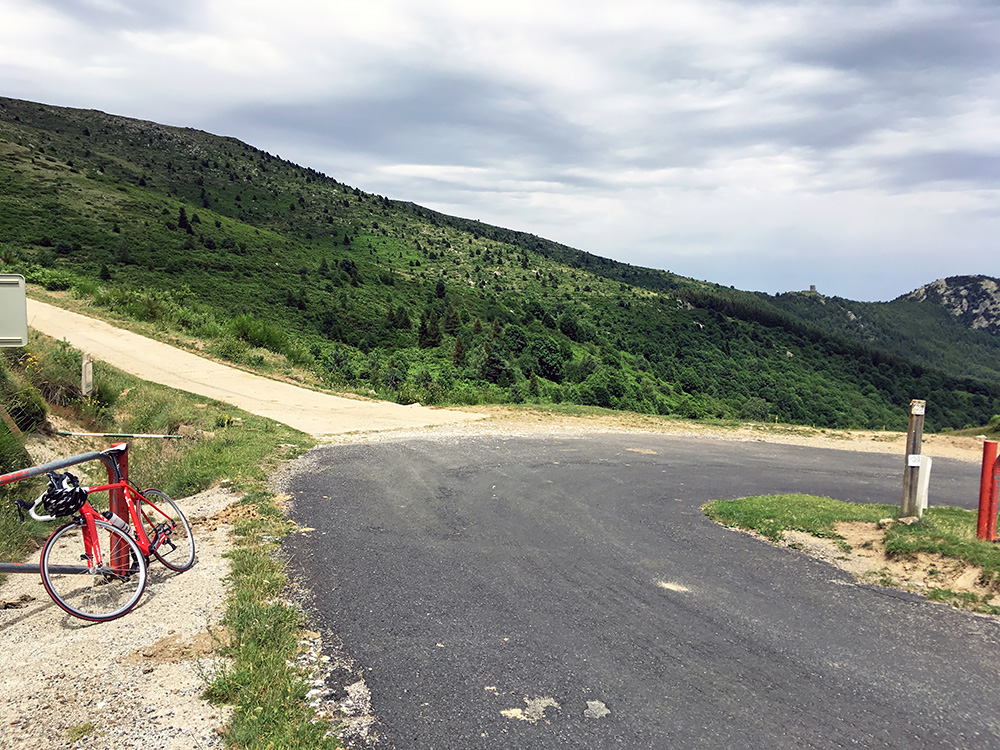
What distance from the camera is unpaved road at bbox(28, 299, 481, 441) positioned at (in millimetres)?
16036

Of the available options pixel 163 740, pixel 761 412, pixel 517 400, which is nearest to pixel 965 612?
pixel 163 740

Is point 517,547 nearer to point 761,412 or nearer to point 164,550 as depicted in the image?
point 164,550

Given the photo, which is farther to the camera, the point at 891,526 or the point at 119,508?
the point at 891,526

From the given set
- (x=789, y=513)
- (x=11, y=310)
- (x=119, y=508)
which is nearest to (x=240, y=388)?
(x=11, y=310)

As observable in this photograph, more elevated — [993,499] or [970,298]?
[970,298]

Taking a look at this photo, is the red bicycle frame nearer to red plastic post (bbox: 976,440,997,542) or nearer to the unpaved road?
the unpaved road

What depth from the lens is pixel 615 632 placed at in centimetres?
478

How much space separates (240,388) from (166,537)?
13533 millimetres

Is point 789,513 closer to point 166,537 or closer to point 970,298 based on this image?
point 166,537

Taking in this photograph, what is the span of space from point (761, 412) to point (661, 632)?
5620cm

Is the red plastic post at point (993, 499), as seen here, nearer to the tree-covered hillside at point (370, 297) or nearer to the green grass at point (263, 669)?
the green grass at point (263, 669)

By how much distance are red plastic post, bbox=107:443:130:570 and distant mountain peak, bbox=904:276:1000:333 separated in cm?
21617

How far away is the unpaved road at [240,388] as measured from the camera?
52.6ft

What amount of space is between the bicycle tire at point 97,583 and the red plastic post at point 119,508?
27 mm
